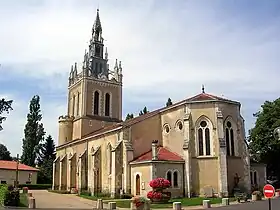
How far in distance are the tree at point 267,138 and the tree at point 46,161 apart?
4295 centimetres

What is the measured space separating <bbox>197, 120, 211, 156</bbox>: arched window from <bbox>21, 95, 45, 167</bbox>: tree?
44664mm

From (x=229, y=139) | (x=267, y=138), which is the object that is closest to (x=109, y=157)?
(x=229, y=139)

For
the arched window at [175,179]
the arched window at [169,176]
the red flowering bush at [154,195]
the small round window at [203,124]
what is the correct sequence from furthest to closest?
the small round window at [203,124] → the arched window at [175,179] → the arched window at [169,176] → the red flowering bush at [154,195]

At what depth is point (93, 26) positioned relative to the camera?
63688 millimetres

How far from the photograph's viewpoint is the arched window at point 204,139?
36844mm

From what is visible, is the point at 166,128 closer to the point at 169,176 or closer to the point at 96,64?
the point at 169,176

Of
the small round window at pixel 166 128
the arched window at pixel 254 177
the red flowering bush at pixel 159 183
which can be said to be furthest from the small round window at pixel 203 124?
the arched window at pixel 254 177

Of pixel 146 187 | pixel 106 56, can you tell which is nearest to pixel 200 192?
pixel 146 187

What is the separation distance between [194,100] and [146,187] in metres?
10.6

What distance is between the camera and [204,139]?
1462 inches

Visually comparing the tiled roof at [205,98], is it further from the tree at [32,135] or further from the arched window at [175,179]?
the tree at [32,135]

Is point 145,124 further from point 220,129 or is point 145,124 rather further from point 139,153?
point 220,129

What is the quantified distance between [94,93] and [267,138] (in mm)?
27214

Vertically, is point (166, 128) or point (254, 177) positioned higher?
point (166, 128)
